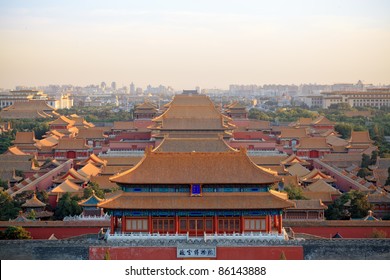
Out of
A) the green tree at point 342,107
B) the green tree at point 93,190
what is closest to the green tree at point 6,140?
the green tree at point 93,190

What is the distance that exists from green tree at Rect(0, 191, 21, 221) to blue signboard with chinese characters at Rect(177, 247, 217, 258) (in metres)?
8.14

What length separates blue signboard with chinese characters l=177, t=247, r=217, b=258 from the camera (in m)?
17.4

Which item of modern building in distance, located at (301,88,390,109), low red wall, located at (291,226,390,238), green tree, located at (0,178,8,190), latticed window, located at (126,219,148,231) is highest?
modern building in distance, located at (301,88,390,109)

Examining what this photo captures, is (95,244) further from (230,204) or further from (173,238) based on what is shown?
(230,204)

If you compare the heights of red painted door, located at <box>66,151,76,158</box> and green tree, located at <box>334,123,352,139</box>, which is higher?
green tree, located at <box>334,123,352,139</box>

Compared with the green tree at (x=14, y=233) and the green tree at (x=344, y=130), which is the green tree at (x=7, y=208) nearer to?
the green tree at (x=14, y=233)

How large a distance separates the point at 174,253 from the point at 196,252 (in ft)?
1.78

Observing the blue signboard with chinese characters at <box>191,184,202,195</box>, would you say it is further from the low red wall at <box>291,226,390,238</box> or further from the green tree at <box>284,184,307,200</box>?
the green tree at <box>284,184,307,200</box>

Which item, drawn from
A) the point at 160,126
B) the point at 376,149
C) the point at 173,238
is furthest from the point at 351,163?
the point at 173,238

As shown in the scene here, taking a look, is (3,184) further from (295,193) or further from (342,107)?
(342,107)

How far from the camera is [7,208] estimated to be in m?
23.9

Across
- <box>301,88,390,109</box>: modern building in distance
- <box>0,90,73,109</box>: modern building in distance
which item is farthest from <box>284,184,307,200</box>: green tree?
<box>0,90,73,109</box>: modern building in distance

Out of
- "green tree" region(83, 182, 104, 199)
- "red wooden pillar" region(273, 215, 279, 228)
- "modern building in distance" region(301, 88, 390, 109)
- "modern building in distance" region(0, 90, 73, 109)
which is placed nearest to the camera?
"red wooden pillar" region(273, 215, 279, 228)
